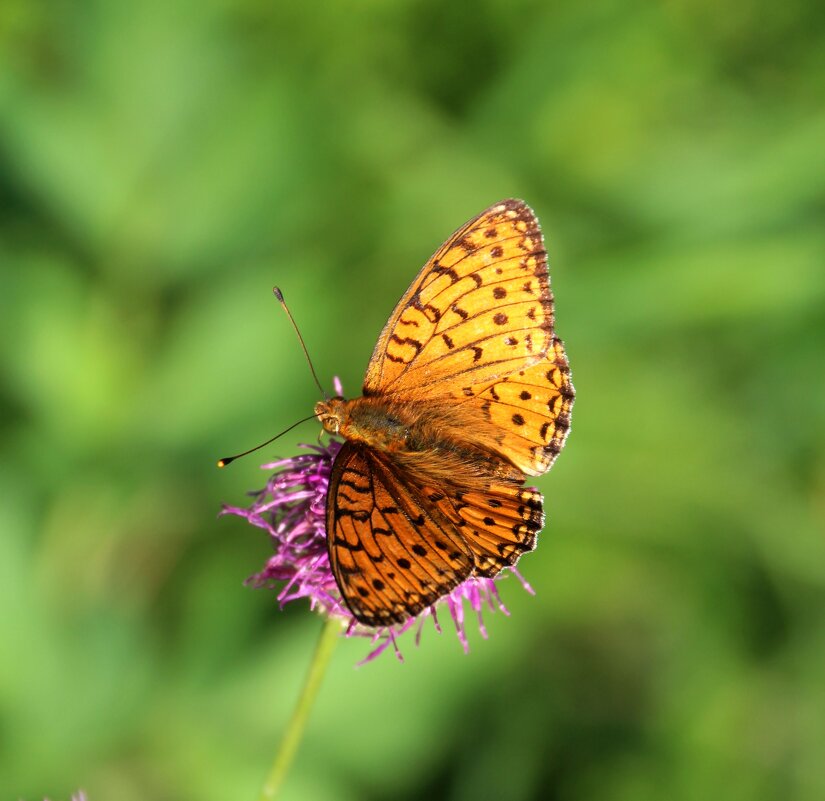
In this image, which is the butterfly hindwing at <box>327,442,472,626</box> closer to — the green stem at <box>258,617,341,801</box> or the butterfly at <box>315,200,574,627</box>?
the butterfly at <box>315,200,574,627</box>

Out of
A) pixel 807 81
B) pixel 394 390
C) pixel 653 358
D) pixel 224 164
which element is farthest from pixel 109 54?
pixel 807 81

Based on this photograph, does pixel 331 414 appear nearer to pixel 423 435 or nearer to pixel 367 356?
pixel 423 435

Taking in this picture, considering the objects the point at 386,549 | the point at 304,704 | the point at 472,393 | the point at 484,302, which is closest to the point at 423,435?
the point at 472,393

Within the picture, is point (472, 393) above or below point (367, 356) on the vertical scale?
below

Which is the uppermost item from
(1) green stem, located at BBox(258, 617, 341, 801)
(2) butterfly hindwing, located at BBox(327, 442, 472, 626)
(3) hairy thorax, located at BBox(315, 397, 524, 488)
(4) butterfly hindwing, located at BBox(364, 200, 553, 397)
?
(4) butterfly hindwing, located at BBox(364, 200, 553, 397)

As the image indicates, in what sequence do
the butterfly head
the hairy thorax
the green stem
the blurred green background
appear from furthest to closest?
the blurred green background < the butterfly head < the hairy thorax < the green stem

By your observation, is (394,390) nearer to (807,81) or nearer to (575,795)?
(575,795)

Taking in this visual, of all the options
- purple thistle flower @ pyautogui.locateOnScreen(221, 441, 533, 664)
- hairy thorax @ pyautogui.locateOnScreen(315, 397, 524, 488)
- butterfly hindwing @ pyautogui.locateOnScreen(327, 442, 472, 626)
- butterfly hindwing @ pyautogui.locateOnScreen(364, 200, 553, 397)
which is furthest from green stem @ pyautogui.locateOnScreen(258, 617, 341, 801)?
butterfly hindwing @ pyautogui.locateOnScreen(364, 200, 553, 397)
